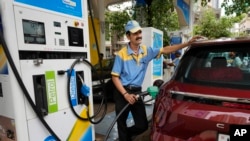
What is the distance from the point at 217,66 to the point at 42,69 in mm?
1668

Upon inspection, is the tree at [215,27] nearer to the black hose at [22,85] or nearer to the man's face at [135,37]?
the man's face at [135,37]

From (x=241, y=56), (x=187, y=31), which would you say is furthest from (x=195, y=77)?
(x=187, y=31)

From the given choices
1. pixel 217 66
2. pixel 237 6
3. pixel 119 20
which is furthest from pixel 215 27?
pixel 217 66

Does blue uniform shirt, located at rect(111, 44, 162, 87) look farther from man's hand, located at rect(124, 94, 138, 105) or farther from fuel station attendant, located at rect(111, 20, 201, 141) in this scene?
man's hand, located at rect(124, 94, 138, 105)

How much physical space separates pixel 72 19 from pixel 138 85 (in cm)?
111

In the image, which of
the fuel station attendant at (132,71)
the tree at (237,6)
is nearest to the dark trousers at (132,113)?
the fuel station attendant at (132,71)

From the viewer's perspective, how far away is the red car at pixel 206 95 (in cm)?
149

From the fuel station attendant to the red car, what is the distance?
0.48 meters

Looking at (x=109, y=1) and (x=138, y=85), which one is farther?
(x=109, y=1)

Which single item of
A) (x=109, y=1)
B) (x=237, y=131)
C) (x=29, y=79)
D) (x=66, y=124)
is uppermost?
(x=109, y=1)

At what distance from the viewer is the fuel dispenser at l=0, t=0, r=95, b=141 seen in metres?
1.85

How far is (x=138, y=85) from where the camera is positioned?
269cm

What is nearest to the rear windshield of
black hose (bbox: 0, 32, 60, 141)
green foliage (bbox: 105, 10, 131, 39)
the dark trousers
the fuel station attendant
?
the fuel station attendant

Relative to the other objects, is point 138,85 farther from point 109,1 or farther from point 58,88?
point 109,1
